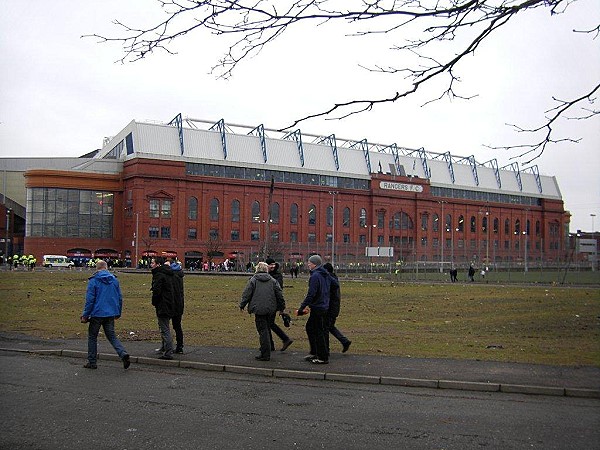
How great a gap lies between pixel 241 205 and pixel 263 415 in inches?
3227

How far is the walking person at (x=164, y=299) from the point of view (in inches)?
494

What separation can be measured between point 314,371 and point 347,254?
6059 centimetres

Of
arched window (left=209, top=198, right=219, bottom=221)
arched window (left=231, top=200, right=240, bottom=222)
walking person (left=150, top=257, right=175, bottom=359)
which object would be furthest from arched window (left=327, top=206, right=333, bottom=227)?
walking person (left=150, top=257, right=175, bottom=359)

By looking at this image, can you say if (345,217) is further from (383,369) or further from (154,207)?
(383,369)

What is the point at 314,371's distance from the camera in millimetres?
11383

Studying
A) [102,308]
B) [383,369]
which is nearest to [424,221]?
[383,369]

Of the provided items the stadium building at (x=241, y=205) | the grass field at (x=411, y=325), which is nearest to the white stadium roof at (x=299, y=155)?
the stadium building at (x=241, y=205)

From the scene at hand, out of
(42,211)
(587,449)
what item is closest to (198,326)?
(587,449)

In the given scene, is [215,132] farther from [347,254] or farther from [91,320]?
[91,320]

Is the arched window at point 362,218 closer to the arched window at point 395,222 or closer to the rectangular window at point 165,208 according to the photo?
the arched window at point 395,222

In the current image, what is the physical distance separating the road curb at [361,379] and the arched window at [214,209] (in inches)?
2977

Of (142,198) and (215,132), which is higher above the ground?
(215,132)

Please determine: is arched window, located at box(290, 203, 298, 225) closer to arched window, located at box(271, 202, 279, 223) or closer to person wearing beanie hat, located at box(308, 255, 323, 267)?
arched window, located at box(271, 202, 279, 223)

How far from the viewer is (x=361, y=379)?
35.6 feet
